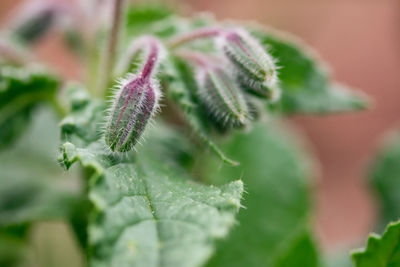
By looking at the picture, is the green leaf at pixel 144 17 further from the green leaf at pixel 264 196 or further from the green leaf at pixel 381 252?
the green leaf at pixel 381 252

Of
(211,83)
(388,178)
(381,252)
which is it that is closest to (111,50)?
(211,83)

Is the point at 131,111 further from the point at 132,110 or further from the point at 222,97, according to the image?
the point at 222,97

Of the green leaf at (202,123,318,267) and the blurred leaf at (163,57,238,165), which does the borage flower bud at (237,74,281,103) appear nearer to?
the blurred leaf at (163,57,238,165)

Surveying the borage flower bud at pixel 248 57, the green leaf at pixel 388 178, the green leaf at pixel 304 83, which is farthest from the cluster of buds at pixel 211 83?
the green leaf at pixel 388 178

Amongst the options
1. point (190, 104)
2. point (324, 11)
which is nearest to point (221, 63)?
point (190, 104)

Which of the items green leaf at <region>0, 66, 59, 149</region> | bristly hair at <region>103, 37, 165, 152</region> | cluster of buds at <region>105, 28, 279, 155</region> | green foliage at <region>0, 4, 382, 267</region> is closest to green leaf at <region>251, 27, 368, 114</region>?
green foliage at <region>0, 4, 382, 267</region>

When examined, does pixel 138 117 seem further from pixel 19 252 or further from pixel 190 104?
pixel 19 252

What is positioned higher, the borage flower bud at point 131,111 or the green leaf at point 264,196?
the borage flower bud at point 131,111
